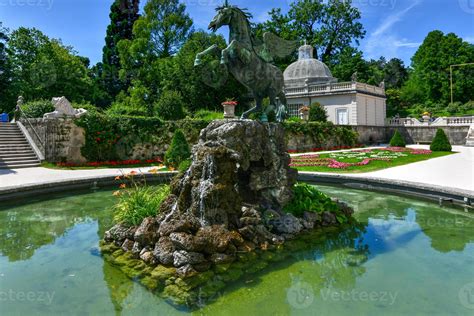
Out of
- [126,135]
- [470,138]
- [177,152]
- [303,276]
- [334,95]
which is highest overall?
[334,95]

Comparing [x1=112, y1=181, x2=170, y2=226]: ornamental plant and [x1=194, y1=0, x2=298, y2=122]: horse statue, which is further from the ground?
[x1=194, y1=0, x2=298, y2=122]: horse statue

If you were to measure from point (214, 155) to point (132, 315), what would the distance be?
3.19 m

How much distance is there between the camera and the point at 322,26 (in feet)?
177

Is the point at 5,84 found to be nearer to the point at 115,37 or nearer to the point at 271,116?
the point at 115,37

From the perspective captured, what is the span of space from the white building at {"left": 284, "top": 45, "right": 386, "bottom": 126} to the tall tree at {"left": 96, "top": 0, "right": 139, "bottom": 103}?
2742 cm

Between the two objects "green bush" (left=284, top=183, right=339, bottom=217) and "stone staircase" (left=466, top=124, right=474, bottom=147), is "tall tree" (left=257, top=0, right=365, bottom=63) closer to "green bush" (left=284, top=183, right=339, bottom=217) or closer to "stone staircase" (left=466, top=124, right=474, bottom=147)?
"stone staircase" (left=466, top=124, right=474, bottom=147)

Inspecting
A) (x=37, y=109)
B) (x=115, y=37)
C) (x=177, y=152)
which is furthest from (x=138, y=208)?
(x=115, y=37)

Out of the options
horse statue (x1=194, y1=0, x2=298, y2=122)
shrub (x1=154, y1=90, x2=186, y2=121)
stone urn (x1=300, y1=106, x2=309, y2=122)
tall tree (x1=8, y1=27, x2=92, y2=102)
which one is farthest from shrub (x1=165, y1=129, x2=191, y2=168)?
tall tree (x1=8, y1=27, x2=92, y2=102)

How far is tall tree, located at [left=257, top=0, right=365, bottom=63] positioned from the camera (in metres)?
53.1

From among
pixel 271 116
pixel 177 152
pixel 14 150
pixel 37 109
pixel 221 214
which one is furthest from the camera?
pixel 37 109

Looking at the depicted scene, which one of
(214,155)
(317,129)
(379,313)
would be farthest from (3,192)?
(317,129)

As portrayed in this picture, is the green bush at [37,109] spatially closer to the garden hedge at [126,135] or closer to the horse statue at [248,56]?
the garden hedge at [126,135]

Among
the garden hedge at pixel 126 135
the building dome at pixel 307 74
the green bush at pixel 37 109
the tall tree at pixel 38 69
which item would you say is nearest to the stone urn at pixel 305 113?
the building dome at pixel 307 74

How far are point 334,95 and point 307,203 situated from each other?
112 ft
